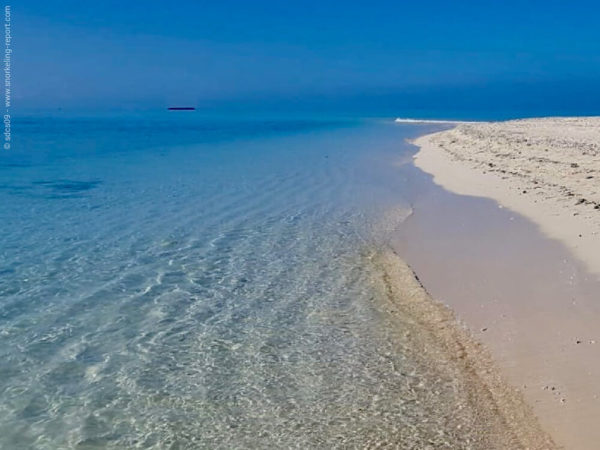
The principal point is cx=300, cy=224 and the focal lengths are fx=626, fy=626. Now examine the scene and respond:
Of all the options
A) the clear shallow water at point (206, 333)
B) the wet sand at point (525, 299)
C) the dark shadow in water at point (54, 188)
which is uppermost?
the wet sand at point (525, 299)

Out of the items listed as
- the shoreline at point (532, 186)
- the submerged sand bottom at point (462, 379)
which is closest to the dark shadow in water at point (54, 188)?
the shoreline at point (532, 186)

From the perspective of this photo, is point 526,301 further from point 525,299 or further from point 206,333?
point 206,333

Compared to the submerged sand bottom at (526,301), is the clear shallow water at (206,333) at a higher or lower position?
lower

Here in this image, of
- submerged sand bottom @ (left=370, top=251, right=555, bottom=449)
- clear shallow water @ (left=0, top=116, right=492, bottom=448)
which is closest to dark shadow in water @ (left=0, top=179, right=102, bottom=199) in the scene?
clear shallow water @ (left=0, top=116, right=492, bottom=448)

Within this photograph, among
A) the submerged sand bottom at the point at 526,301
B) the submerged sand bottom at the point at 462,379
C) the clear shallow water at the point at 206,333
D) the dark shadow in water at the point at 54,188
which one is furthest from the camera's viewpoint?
the dark shadow in water at the point at 54,188

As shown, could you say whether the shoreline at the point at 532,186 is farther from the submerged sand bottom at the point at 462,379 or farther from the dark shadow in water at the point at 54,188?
the dark shadow in water at the point at 54,188

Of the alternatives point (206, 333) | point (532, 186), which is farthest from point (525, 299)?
point (532, 186)
